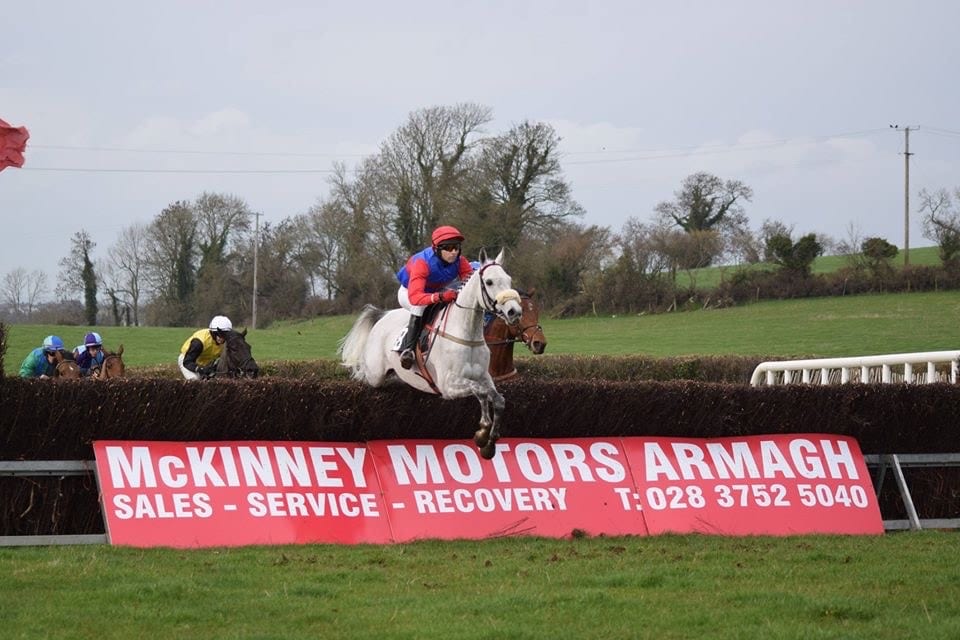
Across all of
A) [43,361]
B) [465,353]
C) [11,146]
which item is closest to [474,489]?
[465,353]

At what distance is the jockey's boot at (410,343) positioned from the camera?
33.9 feet

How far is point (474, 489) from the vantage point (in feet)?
31.5

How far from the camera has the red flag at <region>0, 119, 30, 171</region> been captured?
9.41 meters

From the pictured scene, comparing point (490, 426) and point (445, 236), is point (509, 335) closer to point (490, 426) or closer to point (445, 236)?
point (445, 236)

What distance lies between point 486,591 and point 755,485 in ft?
12.8

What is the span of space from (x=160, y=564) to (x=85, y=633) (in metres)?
1.92

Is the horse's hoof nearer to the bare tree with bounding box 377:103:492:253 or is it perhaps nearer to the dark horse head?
the dark horse head

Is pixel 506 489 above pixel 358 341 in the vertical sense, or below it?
below

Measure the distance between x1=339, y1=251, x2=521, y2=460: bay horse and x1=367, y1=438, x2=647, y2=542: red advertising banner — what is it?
0.97ft

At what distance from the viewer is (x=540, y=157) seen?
54.1 m

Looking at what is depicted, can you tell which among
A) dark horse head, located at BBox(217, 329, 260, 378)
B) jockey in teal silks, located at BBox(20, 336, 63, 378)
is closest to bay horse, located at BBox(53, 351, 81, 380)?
jockey in teal silks, located at BBox(20, 336, 63, 378)

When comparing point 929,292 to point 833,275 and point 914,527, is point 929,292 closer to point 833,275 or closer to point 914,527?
point 833,275

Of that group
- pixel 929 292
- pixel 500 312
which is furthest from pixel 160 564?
pixel 929 292

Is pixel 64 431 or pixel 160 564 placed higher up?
pixel 64 431
